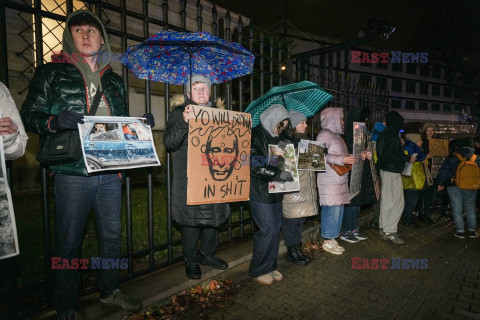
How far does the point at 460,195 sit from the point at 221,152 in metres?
5.67

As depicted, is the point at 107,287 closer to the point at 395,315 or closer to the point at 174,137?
the point at 174,137

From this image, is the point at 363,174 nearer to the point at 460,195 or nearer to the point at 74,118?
the point at 460,195

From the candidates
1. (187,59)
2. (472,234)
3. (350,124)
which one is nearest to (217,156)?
(187,59)

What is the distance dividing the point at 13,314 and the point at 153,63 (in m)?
2.55

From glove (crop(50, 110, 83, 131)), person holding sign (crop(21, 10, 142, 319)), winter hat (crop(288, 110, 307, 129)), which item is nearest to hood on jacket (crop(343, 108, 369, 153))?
winter hat (crop(288, 110, 307, 129))

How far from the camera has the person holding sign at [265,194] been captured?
3.46 metres

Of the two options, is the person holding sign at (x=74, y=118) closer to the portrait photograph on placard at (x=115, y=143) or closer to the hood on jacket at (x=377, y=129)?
the portrait photograph on placard at (x=115, y=143)

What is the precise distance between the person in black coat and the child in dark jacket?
2060mm

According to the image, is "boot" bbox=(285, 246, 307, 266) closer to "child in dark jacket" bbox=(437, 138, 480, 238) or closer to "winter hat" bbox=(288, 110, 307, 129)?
"winter hat" bbox=(288, 110, 307, 129)

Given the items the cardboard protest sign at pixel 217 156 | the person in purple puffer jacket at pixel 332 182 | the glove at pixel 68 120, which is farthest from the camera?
the person in purple puffer jacket at pixel 332 182

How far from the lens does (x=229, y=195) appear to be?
313cm

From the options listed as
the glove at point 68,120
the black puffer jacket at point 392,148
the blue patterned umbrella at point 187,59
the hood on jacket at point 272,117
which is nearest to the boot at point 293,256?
the hood on jacket at point 272,117

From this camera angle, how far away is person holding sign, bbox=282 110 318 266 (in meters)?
4.03

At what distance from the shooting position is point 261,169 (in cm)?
333
